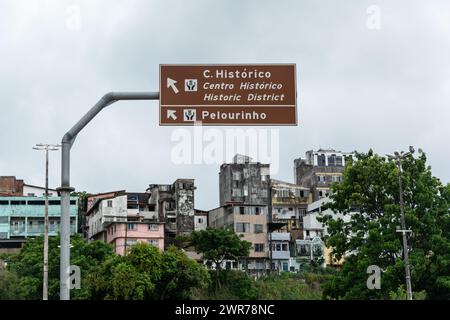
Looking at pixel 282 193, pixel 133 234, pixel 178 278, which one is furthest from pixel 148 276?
pixel 282 193

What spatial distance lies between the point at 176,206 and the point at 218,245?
1264 centimetres

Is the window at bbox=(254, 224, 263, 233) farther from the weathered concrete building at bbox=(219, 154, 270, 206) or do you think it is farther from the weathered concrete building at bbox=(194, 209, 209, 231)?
the weathered concrete building at bbox=(219, 154, 270, 206)

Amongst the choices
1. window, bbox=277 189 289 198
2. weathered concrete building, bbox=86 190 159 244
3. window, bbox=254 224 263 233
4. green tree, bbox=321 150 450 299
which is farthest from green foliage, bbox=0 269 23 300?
window, bbox=277 189 289 198

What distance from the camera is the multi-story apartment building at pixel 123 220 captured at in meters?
61.1

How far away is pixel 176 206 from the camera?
220 feet

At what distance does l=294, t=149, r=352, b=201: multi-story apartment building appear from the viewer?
265 feet

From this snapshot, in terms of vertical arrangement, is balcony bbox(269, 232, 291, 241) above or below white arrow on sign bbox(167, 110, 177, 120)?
above

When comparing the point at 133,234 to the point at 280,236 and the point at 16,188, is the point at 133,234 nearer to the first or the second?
the point at 280,236

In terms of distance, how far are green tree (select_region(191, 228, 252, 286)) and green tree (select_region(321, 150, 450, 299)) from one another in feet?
62.8

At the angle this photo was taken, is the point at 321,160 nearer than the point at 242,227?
No

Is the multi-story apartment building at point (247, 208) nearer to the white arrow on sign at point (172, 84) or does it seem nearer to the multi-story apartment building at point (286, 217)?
the multi-story apartment building at point (286, 217)

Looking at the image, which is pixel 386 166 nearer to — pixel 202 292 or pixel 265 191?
pixel 202 292

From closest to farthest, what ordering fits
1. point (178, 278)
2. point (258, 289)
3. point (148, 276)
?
point (148, 276)
point (178, 278)
point (258, 289)

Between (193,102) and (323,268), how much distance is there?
171 feet
